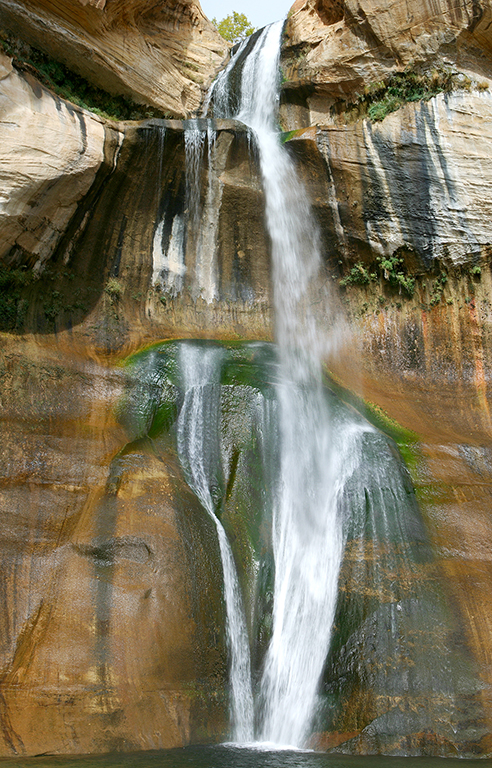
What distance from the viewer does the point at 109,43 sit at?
12.4 m

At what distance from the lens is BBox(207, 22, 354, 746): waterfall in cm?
639

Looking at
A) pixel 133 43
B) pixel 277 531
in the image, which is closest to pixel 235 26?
pixel 133 43

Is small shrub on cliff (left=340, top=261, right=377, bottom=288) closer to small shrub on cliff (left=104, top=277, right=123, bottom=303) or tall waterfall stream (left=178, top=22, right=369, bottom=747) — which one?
tall waterfall stream (left=178, top=22, right=369, bottom=747)

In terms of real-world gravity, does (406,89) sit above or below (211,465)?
above

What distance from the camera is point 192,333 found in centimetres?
1184

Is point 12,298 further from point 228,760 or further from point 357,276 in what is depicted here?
point 228,760

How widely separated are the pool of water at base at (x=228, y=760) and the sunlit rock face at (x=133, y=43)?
1187 cm

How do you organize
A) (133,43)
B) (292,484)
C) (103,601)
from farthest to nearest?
1. (133,43)
2. (292,484)
3. (103,601)

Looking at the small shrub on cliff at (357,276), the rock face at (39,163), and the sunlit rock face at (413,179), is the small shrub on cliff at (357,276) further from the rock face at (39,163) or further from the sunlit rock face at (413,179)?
the rock face at (39,163)

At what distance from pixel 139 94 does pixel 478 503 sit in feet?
36.5

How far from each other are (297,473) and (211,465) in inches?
47.4

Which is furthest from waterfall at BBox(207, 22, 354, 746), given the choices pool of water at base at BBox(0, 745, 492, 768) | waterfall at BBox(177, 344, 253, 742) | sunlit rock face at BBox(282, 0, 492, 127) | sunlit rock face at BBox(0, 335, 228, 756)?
sunlit rock face at BBox(282, 0, 492, 127)

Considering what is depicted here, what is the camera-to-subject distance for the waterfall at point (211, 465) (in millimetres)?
6301

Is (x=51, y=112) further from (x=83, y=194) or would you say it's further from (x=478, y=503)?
(x=478, y=503)
